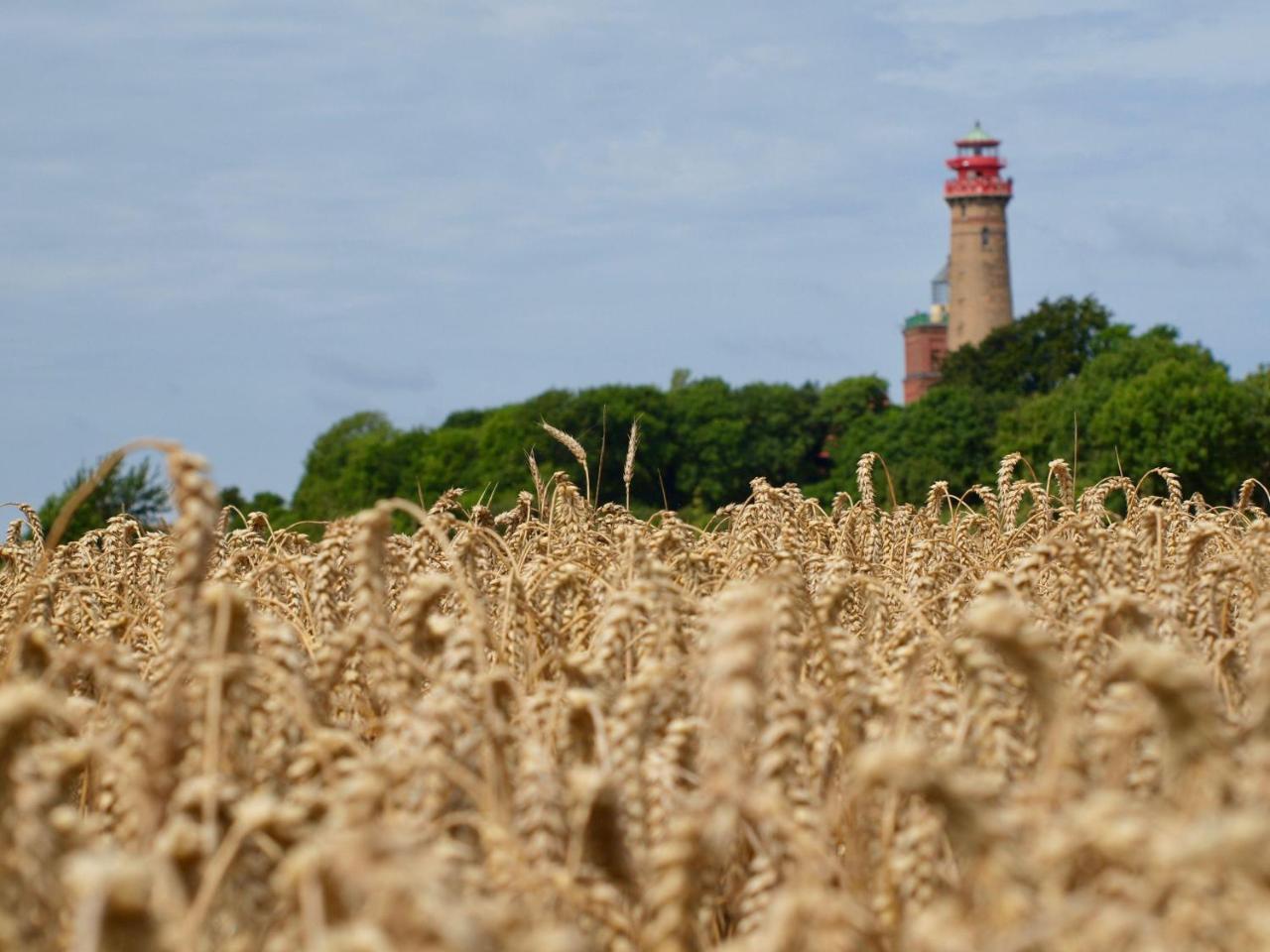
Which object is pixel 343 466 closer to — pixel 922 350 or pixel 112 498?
pixel 922 350

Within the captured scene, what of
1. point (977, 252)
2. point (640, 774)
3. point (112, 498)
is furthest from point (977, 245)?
point (640, 774)

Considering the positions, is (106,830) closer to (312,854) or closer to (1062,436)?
(312,854)

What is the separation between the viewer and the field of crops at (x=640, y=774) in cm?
167

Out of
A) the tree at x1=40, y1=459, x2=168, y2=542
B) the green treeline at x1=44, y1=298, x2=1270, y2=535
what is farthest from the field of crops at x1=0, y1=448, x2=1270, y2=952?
the green treeline at x1=44, y1=298, x2=1270, y2=535

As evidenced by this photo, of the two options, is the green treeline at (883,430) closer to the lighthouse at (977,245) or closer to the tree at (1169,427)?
the tree at (1169,427)

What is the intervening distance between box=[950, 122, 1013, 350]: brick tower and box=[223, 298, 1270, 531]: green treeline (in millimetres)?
17835

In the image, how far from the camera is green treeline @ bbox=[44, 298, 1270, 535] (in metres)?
77.7

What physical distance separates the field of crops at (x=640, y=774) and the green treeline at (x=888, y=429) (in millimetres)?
65825

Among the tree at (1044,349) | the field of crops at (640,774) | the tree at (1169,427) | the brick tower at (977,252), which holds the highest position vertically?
the brick tower at (977,252)

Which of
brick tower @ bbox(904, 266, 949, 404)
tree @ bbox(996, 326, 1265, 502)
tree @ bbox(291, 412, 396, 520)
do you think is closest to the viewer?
tree @ bbox(996, 326, 1265, 502)

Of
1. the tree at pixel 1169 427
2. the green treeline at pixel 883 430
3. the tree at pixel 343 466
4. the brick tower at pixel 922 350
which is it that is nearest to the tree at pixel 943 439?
the green treeline at pixel 883 430

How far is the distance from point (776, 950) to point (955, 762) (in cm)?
80

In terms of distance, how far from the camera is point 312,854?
1740 millimetres

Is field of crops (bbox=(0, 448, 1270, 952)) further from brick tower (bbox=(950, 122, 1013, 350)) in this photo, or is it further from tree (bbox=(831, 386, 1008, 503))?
brick tower (bbox=(950, 122, 1013, 350))
